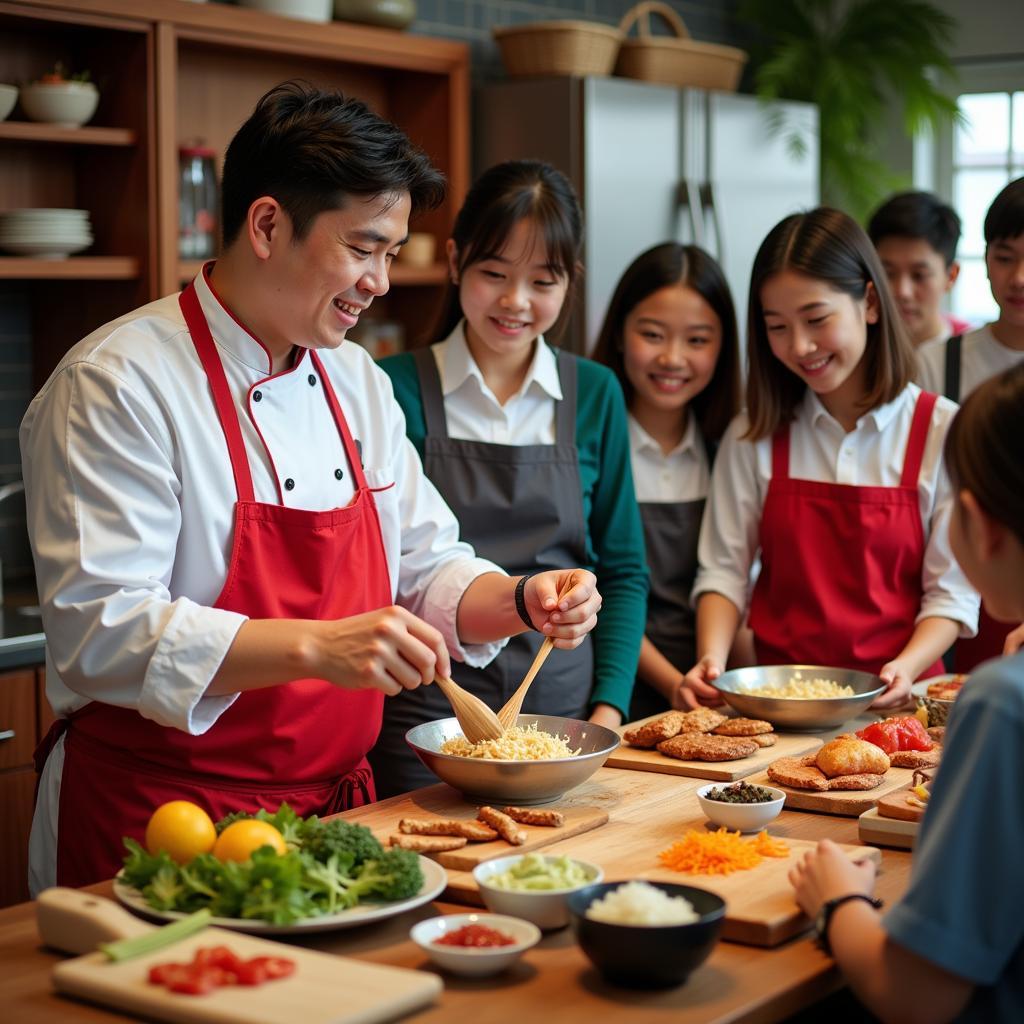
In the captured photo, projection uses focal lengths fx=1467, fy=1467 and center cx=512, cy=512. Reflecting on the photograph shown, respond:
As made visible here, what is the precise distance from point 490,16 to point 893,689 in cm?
338

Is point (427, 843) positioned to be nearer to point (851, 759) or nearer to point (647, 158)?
point (851, 759)

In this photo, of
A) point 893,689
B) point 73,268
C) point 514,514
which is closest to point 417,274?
point 73,268

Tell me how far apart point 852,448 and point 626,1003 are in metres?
1.75

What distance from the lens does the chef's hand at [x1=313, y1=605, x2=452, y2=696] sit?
176 centimetres

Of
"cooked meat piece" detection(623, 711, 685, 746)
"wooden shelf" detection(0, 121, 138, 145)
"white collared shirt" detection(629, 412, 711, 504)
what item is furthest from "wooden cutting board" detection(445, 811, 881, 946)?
"wooden shelf" detection(0, 121, 138, 145)

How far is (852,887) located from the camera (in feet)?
5.12

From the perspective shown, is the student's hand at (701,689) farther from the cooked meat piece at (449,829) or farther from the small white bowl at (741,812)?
the cooked meat piece at (449,829)

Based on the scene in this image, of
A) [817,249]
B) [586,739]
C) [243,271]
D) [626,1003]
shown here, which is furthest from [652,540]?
[626,1003]

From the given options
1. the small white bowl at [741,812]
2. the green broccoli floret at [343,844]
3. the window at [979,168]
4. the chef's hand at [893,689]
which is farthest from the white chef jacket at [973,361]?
the window at [979,168]

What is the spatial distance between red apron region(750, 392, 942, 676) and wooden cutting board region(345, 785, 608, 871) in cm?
104

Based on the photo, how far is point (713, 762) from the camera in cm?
224

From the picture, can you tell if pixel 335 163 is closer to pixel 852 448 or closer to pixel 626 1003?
pixel 626 1003

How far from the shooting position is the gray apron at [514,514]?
2.78 meters

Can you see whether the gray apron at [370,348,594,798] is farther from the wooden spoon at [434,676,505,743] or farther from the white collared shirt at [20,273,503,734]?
the wooden spoon at [434,676,505,743]
